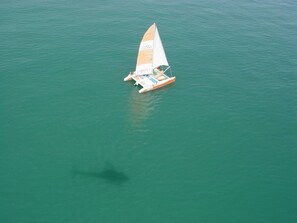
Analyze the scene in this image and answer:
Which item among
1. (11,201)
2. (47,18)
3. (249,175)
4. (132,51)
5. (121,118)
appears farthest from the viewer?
(47,18)

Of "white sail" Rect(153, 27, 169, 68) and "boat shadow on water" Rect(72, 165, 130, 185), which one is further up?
"white sail" Rect(153, 27, 169, 68)

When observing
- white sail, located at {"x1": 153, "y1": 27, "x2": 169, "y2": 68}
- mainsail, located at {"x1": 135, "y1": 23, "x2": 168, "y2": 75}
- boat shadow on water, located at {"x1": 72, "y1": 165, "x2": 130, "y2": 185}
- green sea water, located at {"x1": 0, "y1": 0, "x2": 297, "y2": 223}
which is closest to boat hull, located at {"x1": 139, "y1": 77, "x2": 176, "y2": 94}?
green sea water, located at {"x1": 0, "y1": 0, "x2": 297, "y2": 223}

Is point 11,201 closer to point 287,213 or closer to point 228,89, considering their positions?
point 287,213

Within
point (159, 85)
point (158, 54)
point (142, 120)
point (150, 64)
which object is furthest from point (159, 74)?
point (142, 120)

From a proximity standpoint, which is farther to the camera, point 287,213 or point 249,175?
point 249,175

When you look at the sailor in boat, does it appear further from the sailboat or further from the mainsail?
the mainsail

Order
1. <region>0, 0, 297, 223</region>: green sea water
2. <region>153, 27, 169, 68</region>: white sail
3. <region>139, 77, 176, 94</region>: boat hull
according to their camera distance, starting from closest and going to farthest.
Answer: <region>0, 0, 297, 223</region>: green sea water → <region>139, 77, 176, 94</region>: boat hull → <region>153, 27, 169, 68</region>: white sail

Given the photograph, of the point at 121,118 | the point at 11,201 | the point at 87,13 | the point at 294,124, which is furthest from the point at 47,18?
the point at 294,124

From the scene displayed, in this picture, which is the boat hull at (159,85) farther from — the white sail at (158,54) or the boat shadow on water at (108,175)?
the boat shadow on water at (108,175)
